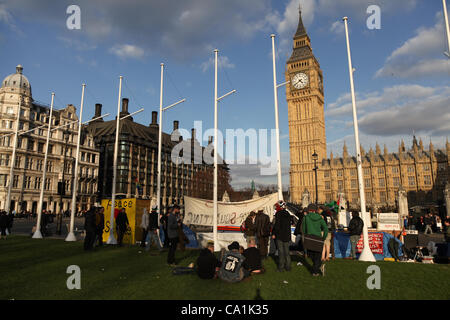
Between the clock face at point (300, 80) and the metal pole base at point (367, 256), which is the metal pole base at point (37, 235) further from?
the clock face at point (300, 80)

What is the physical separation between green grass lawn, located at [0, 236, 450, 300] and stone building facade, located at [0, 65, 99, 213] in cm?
4326

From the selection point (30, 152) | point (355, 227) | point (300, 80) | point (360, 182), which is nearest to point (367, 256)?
point (355, 227)

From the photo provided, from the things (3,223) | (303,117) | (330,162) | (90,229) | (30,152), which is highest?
(303,117)

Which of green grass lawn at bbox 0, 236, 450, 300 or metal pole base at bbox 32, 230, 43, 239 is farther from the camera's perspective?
metal pole base at bbox 32, 230, 43, 239

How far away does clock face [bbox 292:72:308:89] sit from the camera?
10000cm

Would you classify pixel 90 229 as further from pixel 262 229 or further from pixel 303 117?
pixel 303 117

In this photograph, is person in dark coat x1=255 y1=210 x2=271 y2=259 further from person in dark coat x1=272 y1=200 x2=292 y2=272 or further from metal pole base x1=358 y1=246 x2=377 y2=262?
metal pole base x1=358 y1=246 x2=377 y2=262

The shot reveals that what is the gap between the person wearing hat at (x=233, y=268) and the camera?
25.2 feet

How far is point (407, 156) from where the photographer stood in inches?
3529

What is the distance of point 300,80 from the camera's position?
330 feet

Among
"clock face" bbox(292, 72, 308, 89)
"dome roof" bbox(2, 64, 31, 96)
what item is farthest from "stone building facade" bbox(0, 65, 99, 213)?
"clock face" bbox(292, 72, 308, 89)

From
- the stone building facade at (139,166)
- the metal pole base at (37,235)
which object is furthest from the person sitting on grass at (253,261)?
the stone building facade at (139,166)

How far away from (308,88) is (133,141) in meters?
61.0

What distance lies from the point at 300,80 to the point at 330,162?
A: 29996mm
